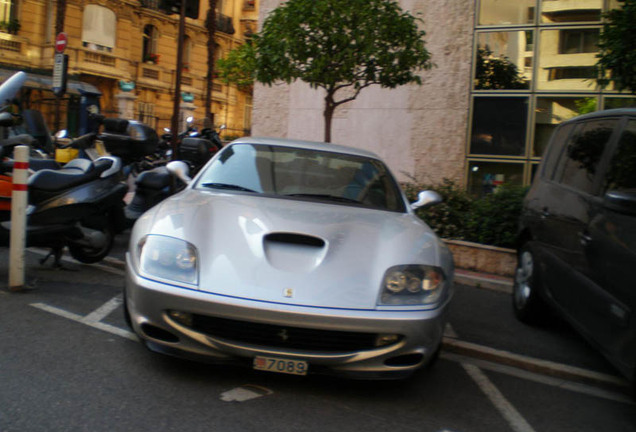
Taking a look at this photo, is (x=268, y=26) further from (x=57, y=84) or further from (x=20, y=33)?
(x=20, y=33)

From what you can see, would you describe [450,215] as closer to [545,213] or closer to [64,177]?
[545,213]

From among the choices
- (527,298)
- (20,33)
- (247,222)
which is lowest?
(527,298)

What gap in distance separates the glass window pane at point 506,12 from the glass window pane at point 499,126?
1404mm

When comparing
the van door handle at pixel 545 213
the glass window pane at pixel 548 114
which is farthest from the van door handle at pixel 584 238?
the glass window pane at pixel 548 114

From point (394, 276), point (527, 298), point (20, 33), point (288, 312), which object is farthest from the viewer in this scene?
point (20, 33)

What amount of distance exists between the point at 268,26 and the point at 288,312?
7.12m

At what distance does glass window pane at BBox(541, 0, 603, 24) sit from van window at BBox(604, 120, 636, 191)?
26.7ft

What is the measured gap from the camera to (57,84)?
11.0 meters

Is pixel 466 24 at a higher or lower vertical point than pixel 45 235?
higher

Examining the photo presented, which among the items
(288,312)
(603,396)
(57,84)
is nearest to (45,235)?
(288,312)

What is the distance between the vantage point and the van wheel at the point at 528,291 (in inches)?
213

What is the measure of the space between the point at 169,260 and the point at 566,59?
1023cm

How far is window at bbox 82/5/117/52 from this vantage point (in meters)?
34.1

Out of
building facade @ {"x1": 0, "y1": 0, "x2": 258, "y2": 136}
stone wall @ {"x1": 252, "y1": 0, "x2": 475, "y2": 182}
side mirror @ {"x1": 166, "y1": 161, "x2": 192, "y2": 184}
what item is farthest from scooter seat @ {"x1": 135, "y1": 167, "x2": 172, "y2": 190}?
building facade @ {"x1": 0, "y1": 0, "x2": 258, "y2": 136}
